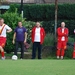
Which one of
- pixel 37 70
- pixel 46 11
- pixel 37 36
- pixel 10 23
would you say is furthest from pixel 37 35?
pixel 46 11

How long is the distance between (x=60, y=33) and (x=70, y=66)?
601 cm

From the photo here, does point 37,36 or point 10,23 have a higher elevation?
point 10,23

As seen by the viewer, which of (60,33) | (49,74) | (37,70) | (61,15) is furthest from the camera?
(61,15)

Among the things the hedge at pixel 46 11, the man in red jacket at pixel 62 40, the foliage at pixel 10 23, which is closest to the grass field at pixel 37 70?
the man in red jacket at pixel 62 40

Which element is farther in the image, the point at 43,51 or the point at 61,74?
the point at 43,51

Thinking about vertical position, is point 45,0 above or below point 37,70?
above

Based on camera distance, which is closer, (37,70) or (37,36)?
(37,70)

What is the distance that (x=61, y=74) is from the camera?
41.4 feet

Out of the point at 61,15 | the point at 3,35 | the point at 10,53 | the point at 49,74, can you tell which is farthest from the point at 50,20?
the point at 49,74

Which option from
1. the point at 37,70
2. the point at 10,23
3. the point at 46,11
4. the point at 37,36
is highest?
the point at 46,11

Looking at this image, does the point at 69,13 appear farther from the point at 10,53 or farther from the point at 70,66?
the point at 70,66

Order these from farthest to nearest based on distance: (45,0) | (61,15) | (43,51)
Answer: (45,0), (61,15), (43,51)

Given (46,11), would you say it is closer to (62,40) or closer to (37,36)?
(62,40)

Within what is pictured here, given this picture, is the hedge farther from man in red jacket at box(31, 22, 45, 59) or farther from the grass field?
the grass field
